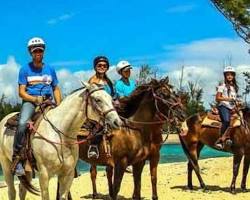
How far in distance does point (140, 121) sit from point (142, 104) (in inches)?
11.6

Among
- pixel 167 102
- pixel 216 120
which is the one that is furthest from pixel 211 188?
pixel 167 102

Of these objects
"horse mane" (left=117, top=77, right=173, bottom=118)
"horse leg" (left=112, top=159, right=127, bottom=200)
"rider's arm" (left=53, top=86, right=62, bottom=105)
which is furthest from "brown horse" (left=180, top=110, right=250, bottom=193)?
"rider's arm" (left=53, top=86, right=62, bottom=105)

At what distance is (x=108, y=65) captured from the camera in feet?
33.6

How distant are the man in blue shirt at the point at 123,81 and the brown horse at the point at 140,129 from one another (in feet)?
1.45

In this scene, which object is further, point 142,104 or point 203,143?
point 203,143

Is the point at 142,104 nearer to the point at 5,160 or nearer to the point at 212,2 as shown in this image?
the point at 5,160

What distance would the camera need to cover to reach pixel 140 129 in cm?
1013

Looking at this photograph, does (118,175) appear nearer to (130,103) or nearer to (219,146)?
(130,103)

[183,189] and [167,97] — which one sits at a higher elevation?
[167,97]

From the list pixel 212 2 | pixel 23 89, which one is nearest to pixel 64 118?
pixel 23 89

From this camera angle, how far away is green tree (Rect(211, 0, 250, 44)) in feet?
76.3

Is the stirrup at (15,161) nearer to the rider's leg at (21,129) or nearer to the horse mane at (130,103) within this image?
the rider's leg at (21,129)

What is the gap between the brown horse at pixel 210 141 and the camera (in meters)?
13.4

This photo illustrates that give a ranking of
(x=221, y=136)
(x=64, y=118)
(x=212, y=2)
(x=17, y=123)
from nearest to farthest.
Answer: (x=64, y=118), (x=17, y=123), (x=221, y=136), (x=212, y=2)
